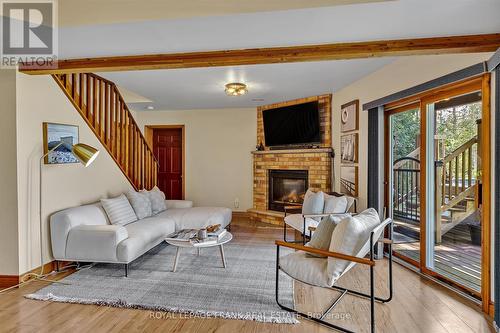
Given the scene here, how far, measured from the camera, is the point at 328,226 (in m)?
2.50

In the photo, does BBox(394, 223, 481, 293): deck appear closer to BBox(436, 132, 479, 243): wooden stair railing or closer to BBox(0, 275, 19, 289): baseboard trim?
BBox(436, 132, 479, 243): wooden stair railing

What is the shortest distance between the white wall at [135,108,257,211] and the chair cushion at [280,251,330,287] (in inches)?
161

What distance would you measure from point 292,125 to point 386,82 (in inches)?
89.4

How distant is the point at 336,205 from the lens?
408 centimetres

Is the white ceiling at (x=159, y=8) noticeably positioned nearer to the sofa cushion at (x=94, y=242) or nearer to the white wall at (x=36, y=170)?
the white wall at (x=36, y=170)

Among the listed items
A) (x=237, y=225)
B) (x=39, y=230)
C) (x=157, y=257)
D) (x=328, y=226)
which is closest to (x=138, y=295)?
(x=157, y=257)

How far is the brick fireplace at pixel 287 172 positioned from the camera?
5.38 metres

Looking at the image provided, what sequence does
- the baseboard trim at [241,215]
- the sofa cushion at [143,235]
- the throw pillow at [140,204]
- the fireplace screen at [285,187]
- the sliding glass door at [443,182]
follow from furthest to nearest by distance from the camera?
the baseboard trim at [241,215], the fireplace screen at [285,187], the throw pillow at [140,204], the sofa cushion at [143,235], the sliding glass door at [443,182]

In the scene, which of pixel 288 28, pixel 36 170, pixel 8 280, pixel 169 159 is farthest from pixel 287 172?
pixel 8 280

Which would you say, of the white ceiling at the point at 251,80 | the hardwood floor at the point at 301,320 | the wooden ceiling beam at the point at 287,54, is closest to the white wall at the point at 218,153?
the white ceiling at the point at 251,80

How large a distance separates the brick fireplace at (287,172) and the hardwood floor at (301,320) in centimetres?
Answer: 281

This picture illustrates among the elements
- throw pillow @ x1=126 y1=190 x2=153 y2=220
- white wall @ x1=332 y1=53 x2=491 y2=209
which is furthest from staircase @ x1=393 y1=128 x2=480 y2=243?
throw pillow @ x1=126 y1=190 x2=153 y2=220

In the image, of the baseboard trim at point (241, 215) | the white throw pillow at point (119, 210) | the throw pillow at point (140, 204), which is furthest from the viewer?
the baseboard trim at point (241, 215)

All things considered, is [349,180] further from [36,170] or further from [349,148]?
[36,170]
